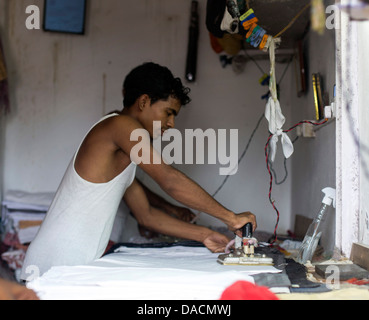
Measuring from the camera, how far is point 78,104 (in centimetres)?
401

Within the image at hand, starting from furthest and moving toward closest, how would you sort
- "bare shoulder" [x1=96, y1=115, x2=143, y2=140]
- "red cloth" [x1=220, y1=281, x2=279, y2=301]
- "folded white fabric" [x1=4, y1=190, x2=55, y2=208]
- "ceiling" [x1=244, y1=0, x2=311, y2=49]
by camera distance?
"folded white fabric" [x1=4, y1=190, x2=55, y2=208], "ceiling" [x1=244, y1=0, x2=311, y2=49], "bare shoulder" [x1=96, y1=115, x2=143, y2=140], "red cloth" [x1=220, y1=281, x2=279, y2=301]

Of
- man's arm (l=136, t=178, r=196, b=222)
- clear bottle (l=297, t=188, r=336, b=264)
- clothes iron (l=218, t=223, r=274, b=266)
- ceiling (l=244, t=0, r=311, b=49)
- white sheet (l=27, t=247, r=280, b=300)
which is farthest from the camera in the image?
man's arm (l=136, t=178, r=196, b=222)

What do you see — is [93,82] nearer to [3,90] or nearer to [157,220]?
[3,90]

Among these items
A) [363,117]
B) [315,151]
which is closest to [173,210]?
[315,151]

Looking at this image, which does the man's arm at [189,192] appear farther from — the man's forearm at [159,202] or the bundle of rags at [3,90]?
the bundle of rags at [3,90]

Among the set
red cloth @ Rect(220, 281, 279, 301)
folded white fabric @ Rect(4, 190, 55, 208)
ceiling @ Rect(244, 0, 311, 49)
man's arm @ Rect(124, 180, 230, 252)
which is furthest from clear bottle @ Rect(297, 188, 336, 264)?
folded white fabric @ Rect(4, 190, 55, 208)

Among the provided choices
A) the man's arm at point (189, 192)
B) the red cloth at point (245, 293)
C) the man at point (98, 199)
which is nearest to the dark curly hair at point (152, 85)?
the man at point (98, 199)

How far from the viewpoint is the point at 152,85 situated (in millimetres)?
2387

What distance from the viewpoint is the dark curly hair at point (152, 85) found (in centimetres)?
238

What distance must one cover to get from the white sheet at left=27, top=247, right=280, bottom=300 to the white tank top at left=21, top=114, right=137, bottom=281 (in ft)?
0.85

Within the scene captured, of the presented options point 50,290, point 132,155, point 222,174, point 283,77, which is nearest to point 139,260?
point 132,155

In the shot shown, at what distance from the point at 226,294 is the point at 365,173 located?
0.85 m

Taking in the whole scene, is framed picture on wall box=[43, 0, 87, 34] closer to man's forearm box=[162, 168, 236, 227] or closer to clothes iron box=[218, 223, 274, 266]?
man's forearm box=[162, 168, 236, 227]

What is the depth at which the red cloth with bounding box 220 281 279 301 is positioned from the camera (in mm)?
1149
